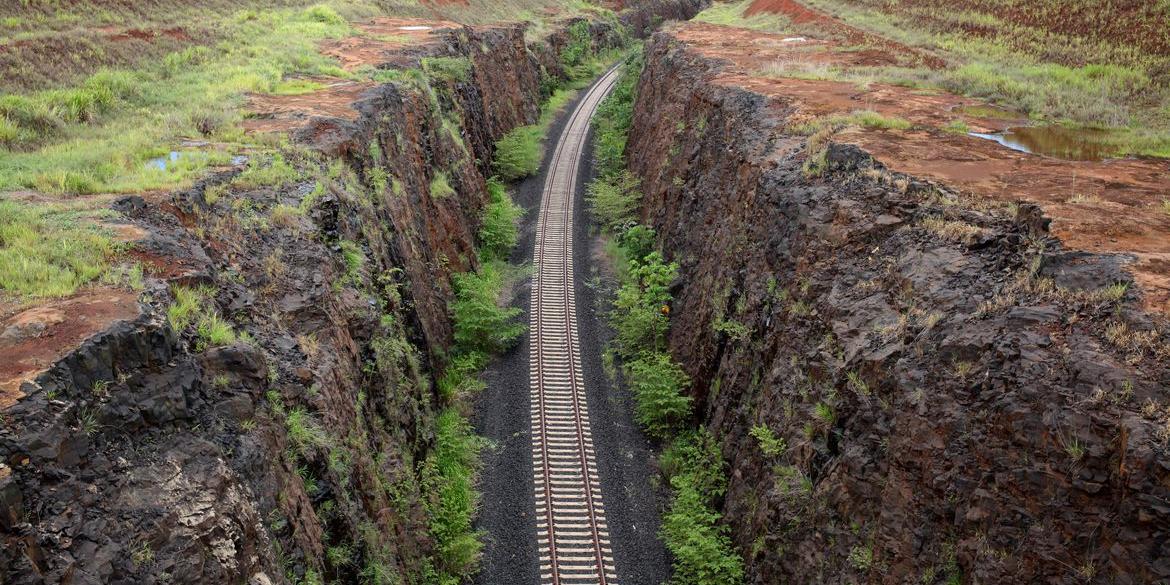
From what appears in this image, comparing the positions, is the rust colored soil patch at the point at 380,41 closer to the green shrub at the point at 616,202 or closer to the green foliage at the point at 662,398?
the green shrub at the point at 616,202

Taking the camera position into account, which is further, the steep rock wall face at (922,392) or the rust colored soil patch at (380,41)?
the rust colored soil patch at (380,41)

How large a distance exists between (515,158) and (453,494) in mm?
27332

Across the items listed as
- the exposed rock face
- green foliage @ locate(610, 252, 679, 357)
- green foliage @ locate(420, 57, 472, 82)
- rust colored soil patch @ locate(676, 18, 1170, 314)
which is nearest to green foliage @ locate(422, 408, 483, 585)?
the exposed rock face

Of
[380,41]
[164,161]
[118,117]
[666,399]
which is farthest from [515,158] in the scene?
[164,161]

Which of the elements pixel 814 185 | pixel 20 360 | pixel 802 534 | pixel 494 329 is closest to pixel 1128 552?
pixel 802 534

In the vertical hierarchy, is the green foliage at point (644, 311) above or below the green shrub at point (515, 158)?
below

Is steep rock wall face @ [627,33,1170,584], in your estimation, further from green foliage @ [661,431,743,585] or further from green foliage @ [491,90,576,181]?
green foliage @ [491,90,576,181]

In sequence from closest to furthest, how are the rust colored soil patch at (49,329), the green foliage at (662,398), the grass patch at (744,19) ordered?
the rust colored soil patch at (49,329)
the green foliage at (662,398)
the grass patch at (744,19)

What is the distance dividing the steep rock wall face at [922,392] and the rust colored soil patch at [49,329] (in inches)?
489

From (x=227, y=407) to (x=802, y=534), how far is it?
35.8 feet

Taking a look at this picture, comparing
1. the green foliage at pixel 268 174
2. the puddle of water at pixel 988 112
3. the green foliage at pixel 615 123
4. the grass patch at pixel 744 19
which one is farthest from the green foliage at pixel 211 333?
the grass patch at pixel 744 19

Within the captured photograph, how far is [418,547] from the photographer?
16109 mm

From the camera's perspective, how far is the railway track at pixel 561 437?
16906mm

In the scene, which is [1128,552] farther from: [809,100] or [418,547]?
[809,100]
